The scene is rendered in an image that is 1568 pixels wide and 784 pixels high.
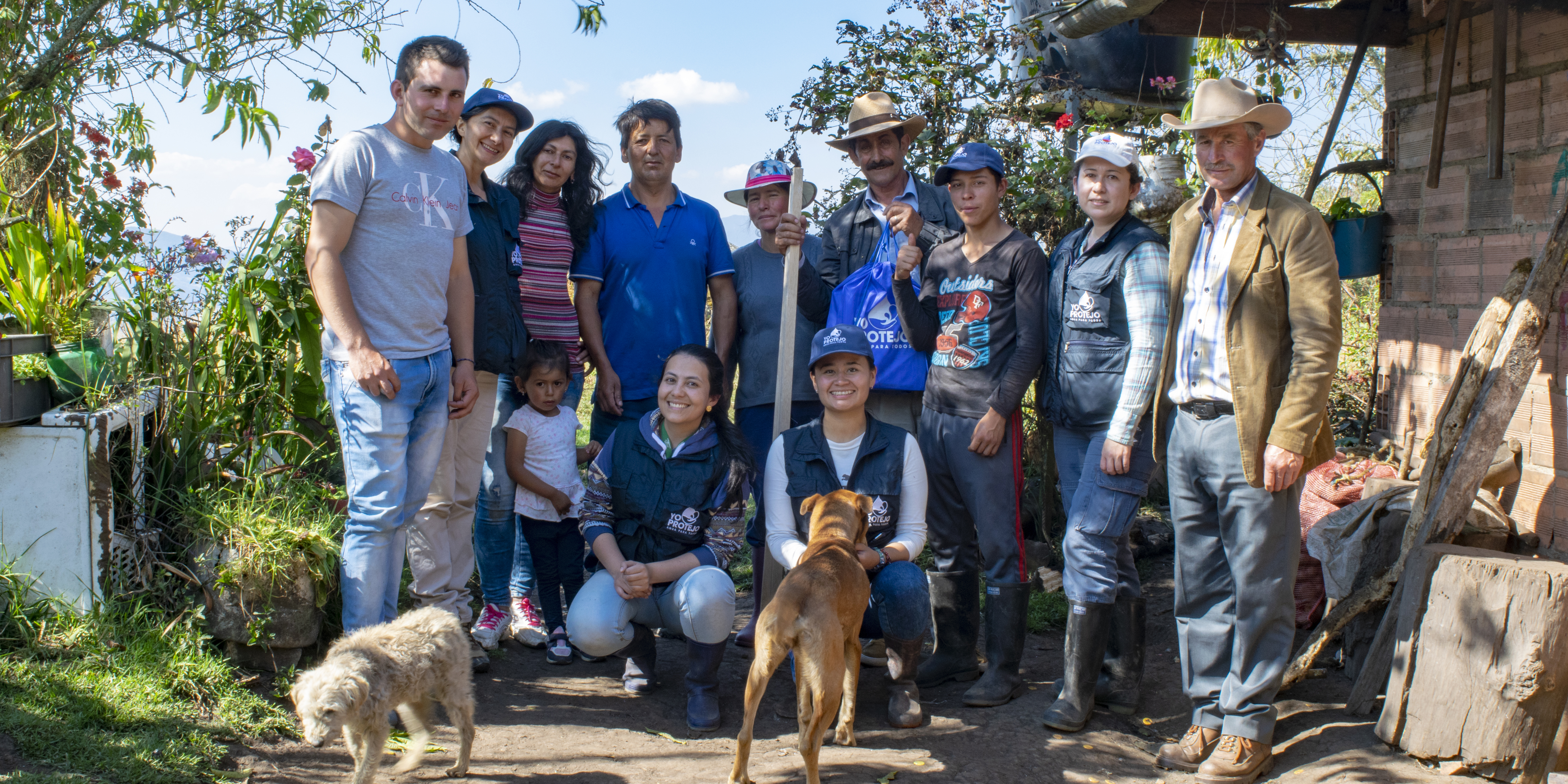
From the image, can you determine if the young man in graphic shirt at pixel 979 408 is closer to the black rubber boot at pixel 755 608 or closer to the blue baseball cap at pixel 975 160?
the blue baseball cap at pixel 975 160

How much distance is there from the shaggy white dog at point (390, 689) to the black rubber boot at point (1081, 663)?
2059mm

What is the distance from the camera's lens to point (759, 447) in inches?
187

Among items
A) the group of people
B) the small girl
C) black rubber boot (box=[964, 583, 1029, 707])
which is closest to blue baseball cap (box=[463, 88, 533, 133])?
the group of people

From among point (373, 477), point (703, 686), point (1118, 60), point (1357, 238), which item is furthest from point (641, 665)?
point (1118, 60)

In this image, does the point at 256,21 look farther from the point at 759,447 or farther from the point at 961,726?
the point at 961,726

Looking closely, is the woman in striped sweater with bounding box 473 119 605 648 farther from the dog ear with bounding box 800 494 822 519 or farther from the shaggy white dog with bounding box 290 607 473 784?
the dog ear with bounding box 800 494 822 519

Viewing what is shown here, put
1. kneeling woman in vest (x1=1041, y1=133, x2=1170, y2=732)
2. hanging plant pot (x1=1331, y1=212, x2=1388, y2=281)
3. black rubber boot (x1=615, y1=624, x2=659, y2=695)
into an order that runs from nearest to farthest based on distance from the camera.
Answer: kneeling woman in vest (x1=1041, y1=133, x2=1170, y2=732) < black rubber boot (x1=615, y1=624, x2=659, y2=695) < hanging plant pot (x1=1331, y1=212, x2=1388, y2=281)

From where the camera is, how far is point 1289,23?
199 inches

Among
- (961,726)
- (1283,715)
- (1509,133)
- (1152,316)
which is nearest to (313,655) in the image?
(961,726)

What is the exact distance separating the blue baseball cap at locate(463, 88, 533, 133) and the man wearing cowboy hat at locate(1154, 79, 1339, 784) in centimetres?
254

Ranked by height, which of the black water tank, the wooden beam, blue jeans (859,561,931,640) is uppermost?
the black water tank

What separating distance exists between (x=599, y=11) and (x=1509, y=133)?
4.50 metres

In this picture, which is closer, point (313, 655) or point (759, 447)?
point (313, 655)

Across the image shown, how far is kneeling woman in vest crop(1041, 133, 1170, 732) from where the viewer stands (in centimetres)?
356
